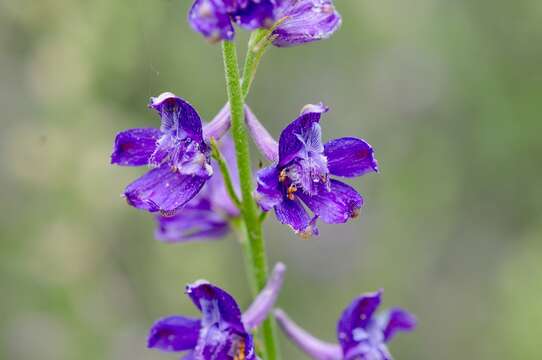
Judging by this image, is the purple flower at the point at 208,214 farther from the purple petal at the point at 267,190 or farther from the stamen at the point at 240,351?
the stamen at the point at 240,351

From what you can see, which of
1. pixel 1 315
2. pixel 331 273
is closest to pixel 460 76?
pixel 331 273

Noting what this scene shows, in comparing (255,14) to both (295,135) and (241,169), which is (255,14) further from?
(241,169)

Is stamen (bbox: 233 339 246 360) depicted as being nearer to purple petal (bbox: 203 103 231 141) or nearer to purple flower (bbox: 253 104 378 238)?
purple flower (bbox: 253 104 378 238)

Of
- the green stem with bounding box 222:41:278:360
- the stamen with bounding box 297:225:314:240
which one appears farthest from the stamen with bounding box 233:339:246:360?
the stamen with bounding box 297:225:314:240

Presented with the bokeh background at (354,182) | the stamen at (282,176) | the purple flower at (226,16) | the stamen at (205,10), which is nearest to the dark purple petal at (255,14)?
the purple flower at (226,16)

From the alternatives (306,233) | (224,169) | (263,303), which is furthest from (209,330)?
(224,169)
